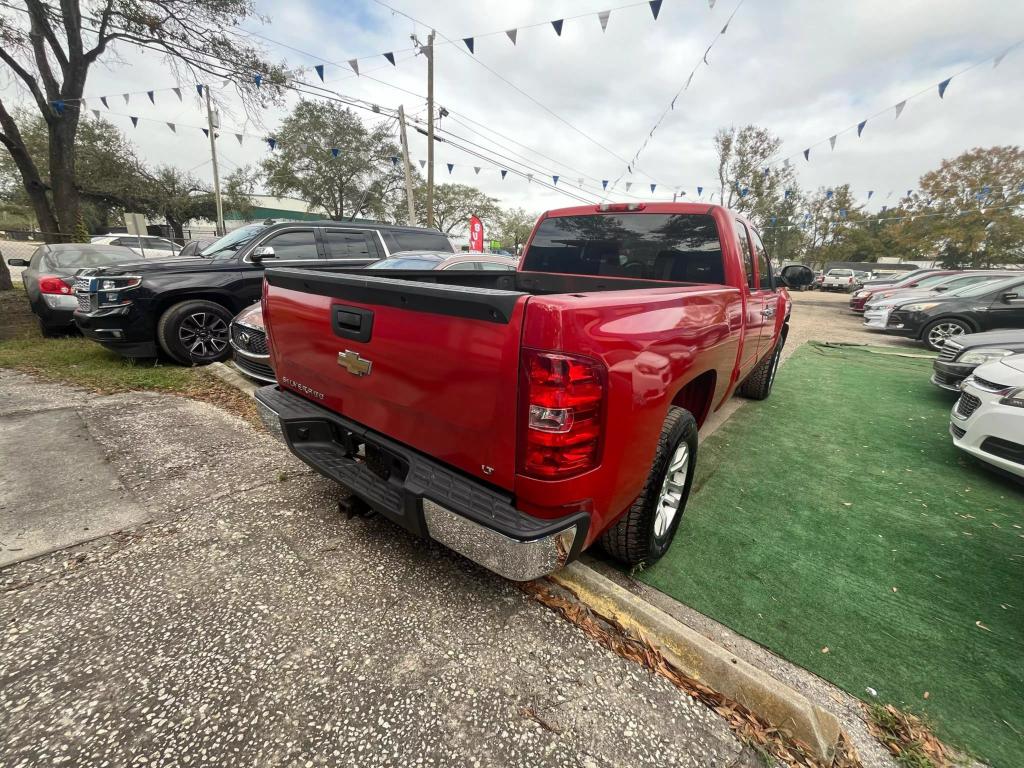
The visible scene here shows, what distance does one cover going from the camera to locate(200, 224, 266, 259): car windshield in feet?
19.1

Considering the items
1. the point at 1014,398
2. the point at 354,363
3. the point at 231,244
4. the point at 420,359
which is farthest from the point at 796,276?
the point at 231,244

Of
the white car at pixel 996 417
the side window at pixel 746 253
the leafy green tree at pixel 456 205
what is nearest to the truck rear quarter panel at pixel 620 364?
the side window at pixel 746 253

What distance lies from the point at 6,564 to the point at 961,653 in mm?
4377

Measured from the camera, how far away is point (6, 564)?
210 centimetres

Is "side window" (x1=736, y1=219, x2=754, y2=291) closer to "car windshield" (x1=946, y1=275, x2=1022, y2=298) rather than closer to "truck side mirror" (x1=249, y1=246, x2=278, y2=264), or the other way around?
"truck side mirror" (x1=249, y1=246, x2=278, y2=264)

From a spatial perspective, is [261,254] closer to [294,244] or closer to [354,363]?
[294,244]

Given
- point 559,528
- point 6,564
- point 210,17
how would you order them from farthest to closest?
point 210,17 → point 6,564 → point 559,528

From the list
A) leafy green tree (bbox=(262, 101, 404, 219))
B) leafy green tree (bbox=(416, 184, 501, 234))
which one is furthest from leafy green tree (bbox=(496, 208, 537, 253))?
leafy green tree (bbox=(262, 101, 404, 219))

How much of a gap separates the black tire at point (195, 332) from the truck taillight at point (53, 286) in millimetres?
2519

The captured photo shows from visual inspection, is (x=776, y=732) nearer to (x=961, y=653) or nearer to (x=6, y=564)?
(x=961, y=653)

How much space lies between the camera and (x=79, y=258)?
7352mm

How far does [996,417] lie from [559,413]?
3.94 metres

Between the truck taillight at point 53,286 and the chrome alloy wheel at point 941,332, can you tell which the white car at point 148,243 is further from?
the chrome alloy wheel at point 941,332

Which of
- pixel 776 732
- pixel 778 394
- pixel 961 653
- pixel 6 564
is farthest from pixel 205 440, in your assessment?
pixel 778 394
